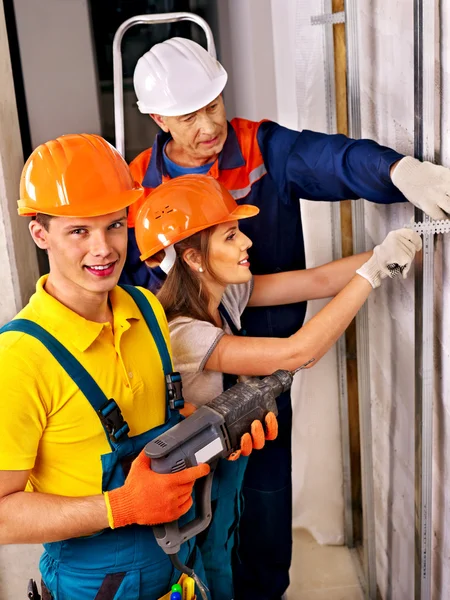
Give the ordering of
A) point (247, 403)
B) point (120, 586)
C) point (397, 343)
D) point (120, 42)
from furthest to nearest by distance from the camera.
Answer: point (120, 42)
point (397, 343)
point (247, 403)
point (120, 586)

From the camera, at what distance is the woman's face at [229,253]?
2.04 metres

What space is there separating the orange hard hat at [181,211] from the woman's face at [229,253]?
40mm

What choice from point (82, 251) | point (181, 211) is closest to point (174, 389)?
point (82, 251)

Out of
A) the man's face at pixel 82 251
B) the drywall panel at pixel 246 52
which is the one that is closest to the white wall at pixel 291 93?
the drywall panel at pixel 246 52

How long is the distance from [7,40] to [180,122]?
72cm

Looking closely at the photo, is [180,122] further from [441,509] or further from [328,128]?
[441,509]

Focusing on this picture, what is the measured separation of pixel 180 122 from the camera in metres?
2.15

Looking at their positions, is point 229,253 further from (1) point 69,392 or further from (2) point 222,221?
(1) point 69,392

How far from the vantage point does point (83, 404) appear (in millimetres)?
1587

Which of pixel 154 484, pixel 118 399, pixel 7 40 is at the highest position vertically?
pixel 7 40

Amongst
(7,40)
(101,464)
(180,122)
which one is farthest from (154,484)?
(7,40)

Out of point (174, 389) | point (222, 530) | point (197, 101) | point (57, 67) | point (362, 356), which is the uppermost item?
point (57, 67)

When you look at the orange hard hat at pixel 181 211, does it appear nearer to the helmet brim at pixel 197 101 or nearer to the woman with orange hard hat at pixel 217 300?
the woman with orange hard hat at pixel 217 300

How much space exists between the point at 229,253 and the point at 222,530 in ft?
2.60
